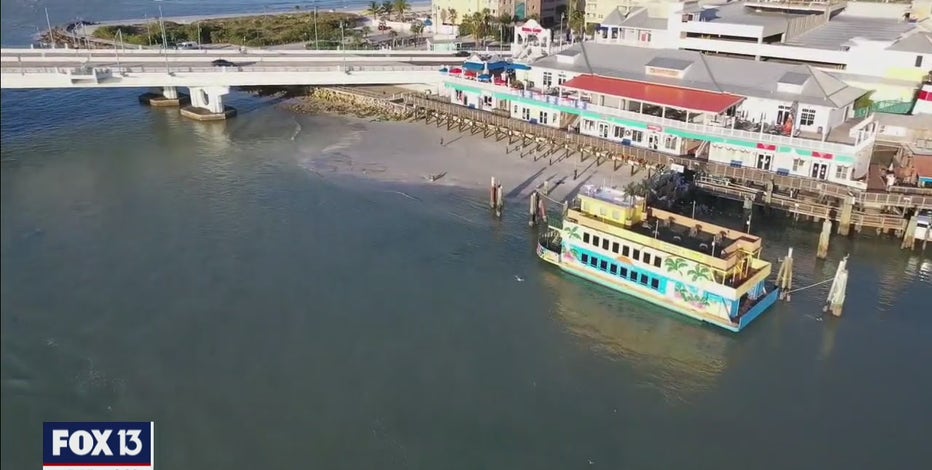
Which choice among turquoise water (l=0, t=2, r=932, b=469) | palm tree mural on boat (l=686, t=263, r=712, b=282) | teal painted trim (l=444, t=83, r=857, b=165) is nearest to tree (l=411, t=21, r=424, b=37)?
teal painted trim (l=444, t=83, r=857, b=165)

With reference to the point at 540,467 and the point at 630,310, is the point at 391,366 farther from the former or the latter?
the point at 630,310

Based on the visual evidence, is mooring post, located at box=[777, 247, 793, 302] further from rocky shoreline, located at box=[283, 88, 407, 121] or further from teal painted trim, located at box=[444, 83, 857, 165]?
rocky shoreline, located at box=[283, 88, 407, 121]

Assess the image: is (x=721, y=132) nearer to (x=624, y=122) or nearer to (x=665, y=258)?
(x=624, y=122)

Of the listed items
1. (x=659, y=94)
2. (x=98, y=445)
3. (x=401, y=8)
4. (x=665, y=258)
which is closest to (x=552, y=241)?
(x=665, y=258)

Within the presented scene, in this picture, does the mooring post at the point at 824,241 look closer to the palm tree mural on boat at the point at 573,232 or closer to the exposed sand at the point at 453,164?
the exposed sand at the point at 453,164

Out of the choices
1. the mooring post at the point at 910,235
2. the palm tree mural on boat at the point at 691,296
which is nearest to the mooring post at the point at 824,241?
the mooring post at the point at 910,235
